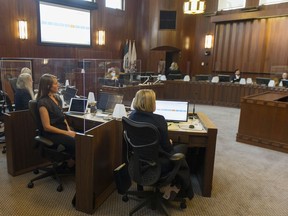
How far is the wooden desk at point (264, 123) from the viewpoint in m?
4.15

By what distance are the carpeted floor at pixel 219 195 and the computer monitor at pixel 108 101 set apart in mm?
1044

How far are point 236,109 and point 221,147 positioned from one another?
3.87 metres

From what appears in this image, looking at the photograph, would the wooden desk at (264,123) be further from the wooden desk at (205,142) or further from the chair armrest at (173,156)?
the chair armrest at (173,156)

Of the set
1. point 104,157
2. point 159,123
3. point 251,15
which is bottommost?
point 104,157

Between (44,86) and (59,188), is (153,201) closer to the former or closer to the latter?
(59,188)

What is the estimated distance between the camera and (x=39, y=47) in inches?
307

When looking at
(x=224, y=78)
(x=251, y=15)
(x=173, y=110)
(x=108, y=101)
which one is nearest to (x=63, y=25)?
(x=224, y=78)

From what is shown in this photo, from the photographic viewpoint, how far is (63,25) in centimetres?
819

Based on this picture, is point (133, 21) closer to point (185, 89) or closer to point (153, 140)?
point (185, 89)

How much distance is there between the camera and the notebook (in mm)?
3373

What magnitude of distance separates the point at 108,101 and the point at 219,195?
1.87 metres

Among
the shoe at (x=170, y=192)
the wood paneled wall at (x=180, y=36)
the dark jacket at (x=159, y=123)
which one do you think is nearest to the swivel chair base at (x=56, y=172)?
the shoe at (x=170, y=192)

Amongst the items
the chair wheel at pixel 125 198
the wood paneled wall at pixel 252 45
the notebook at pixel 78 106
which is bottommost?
the chair wheel at pixel 125 198

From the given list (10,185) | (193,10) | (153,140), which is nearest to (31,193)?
(10,185)
